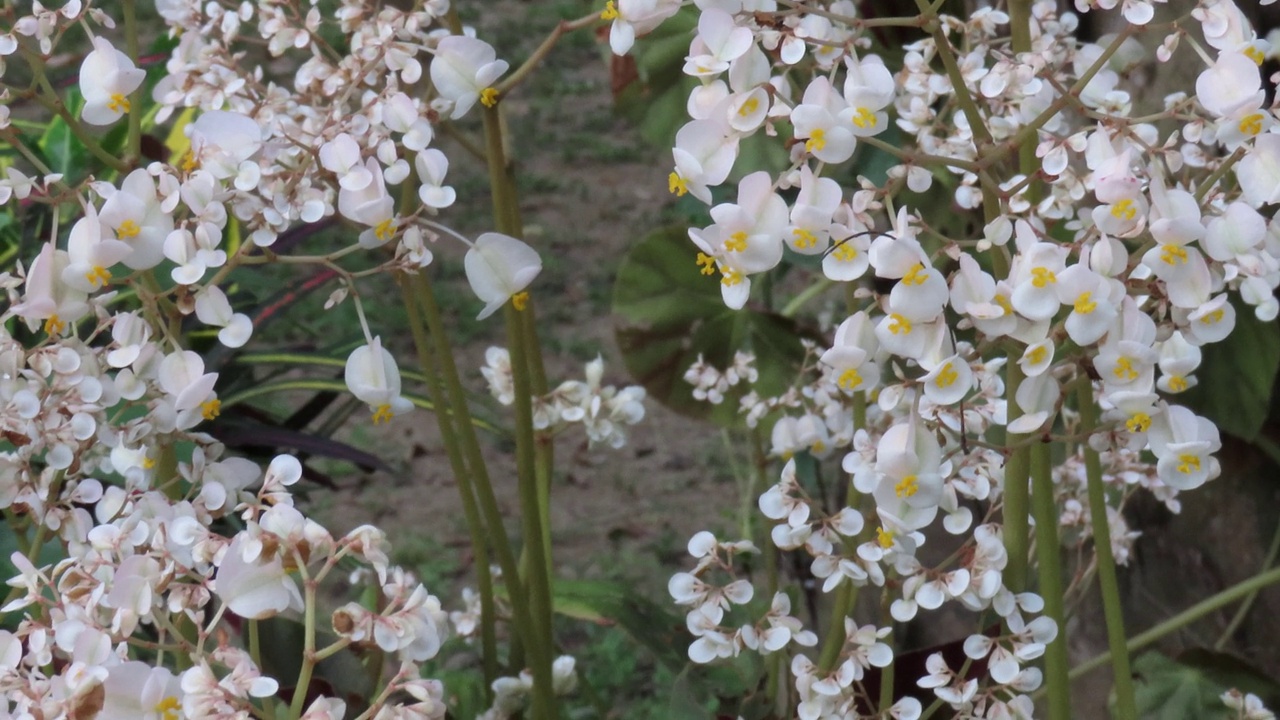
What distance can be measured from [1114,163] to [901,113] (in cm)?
28

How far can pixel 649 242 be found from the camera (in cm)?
155

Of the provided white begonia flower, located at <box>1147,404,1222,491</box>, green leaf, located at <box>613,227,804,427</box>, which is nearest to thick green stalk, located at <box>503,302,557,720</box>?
white begonia flower, located at <box>1147,404,1222,491</box>

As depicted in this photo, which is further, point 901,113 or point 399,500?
point 399,500

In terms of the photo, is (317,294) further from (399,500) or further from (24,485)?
(24,485)

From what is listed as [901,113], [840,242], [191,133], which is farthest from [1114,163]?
[191,133]

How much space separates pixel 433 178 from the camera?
23.8 inches

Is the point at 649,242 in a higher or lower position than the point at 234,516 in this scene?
higher

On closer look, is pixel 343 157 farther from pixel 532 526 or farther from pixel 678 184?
pixel 532 526

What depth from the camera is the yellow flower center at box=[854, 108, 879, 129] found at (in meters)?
0.51

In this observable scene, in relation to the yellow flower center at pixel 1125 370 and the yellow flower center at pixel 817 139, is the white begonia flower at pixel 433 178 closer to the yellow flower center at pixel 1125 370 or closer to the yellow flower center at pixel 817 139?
the yellow flower center at pixel 817 139

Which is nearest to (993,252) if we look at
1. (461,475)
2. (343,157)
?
(343,157)

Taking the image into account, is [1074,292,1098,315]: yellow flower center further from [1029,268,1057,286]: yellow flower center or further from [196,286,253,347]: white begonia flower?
[196,286,253,347]: white begonia flower

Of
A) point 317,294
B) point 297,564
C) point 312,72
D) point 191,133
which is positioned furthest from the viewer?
point 317,294

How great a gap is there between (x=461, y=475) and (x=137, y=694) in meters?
0.35
